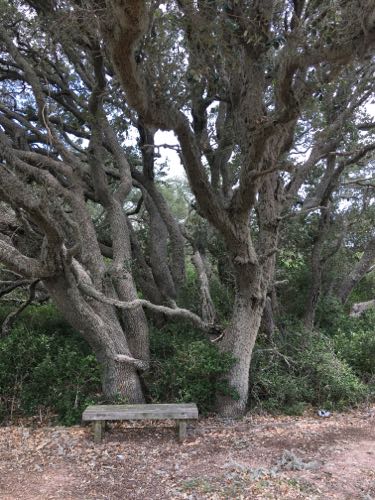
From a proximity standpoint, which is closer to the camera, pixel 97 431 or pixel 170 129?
pixel 170 129

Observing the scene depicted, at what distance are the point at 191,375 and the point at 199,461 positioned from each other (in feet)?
5.52

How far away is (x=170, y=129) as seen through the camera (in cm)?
553

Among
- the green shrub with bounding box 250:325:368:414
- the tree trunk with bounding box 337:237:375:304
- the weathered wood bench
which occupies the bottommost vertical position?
the weathered wood bench

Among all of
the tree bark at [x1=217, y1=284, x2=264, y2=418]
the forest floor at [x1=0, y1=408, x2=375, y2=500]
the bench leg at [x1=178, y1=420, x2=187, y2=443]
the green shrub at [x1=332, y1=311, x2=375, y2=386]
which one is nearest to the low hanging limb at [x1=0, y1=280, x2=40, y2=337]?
the forest floor at [x1=0, y1=408, x2=375, y2=500]

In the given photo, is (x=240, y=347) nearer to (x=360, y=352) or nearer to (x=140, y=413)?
(x=140, y=413)

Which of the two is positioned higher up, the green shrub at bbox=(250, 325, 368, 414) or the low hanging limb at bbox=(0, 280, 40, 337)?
the low hanging limb at bbox=(0, 280, 40, 337)

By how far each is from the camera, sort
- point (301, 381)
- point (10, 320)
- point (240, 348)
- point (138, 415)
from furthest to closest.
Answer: point (10, 320), point (301, 381), point (240, 348), point (138, 415)

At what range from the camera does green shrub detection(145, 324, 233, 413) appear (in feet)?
22.4

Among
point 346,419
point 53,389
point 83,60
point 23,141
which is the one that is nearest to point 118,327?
point 53,389

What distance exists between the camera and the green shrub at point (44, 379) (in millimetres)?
6855

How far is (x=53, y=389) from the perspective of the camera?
22.8ft

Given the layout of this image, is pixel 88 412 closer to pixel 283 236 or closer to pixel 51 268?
pixel 51 268

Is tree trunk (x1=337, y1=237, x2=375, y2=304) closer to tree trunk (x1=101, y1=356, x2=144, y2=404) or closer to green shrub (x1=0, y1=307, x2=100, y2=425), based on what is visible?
tree trunk (x1=101, y1=356, x2=144, y2=404)

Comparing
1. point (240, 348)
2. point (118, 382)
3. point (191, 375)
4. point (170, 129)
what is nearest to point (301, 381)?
point (240, 348)
